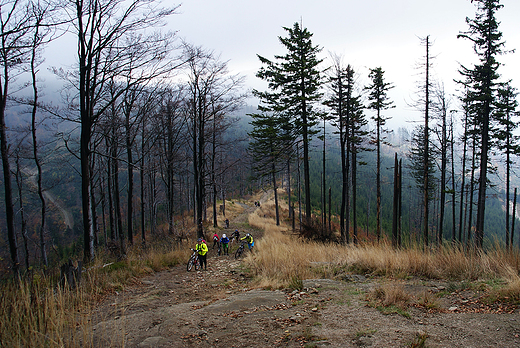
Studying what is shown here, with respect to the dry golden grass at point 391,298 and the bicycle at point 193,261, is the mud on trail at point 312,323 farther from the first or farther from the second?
the bicycle at point 193,261

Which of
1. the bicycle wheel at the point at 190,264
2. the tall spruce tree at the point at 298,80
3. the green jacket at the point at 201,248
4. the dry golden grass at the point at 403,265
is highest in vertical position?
the tall spruce tree at the point at 298,80

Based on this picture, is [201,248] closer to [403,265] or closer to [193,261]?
[193,261]

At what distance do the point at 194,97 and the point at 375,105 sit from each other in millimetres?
14635

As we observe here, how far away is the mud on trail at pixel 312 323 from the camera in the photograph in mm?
3123

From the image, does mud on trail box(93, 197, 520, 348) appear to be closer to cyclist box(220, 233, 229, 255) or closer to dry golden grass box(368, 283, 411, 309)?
dry golden grass box(368, 283, 411, 309)

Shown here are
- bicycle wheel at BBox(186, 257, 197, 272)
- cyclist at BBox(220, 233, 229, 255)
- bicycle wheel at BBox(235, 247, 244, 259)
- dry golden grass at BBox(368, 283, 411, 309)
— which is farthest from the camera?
cyclist at BBox(220, 233, 229, 255)

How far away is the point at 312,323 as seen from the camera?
3770 mm

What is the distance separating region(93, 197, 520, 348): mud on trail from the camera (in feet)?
10.2

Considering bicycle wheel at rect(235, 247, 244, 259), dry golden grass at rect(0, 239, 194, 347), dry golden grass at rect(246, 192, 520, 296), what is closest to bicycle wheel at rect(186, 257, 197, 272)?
dry golden grass at rect(0, 239, 194, 347)

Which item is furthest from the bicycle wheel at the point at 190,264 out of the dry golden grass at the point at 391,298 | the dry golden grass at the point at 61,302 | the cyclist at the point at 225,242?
the dry golden grass at the point at 391,298

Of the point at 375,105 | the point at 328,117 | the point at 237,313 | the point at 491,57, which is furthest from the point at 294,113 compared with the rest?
the point at 237,313

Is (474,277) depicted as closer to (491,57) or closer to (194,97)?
(194,97)

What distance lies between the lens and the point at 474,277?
18.2ft

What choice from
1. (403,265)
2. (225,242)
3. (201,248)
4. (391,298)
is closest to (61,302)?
(391,298)
